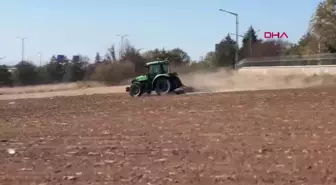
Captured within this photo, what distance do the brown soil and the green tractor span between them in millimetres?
14892

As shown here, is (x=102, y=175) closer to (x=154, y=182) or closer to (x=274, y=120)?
(x=154, y=182)

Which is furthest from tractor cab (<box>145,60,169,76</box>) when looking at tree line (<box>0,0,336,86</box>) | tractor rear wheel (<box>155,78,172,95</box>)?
tree line (<box>0,0,336,86</box>)

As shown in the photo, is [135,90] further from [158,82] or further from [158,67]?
[158,67]

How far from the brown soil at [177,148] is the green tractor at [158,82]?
14892 millimetres

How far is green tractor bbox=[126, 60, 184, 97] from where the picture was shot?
35500 millimetres

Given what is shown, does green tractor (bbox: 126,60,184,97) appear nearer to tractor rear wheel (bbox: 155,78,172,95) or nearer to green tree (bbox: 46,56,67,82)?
tractor rear wheel (bbox: 155,78,172,95)

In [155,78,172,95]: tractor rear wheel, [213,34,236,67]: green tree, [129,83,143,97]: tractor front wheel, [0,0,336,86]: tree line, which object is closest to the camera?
[155,78,172,95]: tractor rear wheel

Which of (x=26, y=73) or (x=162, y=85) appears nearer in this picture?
(x=162, y=85)

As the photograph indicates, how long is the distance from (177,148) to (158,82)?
23.4m

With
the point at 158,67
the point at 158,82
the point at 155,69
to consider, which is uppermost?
the point at 158,67

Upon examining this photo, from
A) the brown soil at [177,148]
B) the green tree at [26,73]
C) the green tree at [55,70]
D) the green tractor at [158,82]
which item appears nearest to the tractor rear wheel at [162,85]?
the green tractor at [158,82]

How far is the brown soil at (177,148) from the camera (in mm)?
9812

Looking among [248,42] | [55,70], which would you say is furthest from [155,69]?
[248,42]

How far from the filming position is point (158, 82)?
35.7 meters
